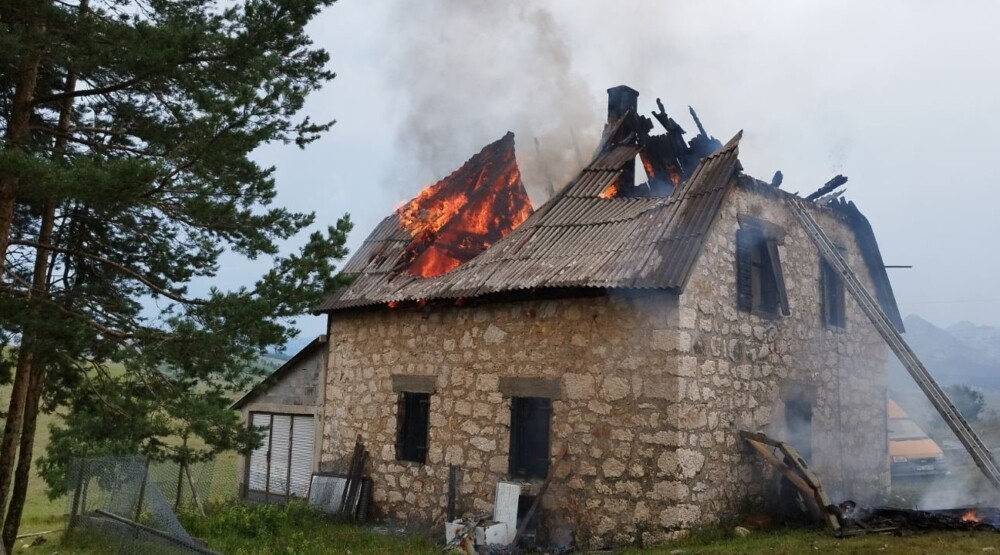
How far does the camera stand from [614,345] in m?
10.4

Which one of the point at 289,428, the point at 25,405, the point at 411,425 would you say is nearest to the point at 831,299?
the point at 411,425

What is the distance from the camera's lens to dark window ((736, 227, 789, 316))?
11266 mm

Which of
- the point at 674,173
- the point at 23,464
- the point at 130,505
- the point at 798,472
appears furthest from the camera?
the point at 674,173

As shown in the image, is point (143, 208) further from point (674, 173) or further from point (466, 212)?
point (674, 173)

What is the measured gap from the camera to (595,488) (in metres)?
10.3

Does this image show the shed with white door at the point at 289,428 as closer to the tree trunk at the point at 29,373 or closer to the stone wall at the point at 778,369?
the tree trunk at the point at 29,373

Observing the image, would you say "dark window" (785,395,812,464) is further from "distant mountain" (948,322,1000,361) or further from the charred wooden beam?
"distant mountain" (948,322,1000,361)

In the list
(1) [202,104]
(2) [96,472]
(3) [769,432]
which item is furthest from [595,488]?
(2) [96,472]

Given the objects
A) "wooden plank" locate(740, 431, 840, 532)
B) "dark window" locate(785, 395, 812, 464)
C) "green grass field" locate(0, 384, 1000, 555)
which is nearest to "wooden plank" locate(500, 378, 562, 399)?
"green grass field" locate(0, 384, 1000, 555)

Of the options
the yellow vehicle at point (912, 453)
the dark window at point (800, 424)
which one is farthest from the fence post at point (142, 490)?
the yellow vehicle at point (912, 453)

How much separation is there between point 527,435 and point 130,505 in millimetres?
5785

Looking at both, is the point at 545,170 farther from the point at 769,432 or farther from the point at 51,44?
the point at 51,44

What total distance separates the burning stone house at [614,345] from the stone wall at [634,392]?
3 centimetres

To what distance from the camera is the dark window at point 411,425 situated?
12805 millimetres
